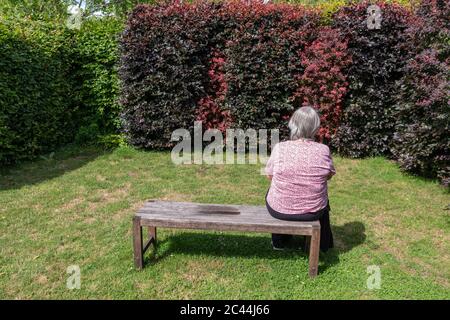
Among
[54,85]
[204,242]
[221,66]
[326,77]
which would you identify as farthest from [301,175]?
[54,85]

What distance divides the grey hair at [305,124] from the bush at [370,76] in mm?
A: 3875

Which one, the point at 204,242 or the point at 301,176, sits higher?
the point at 301,176

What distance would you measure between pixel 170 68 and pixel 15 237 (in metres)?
4.39

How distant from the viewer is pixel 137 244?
12.0 feet

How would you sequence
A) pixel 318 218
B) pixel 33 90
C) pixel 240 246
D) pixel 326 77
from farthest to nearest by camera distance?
pixel 33 90 → pixel 326 77 → pixel 240 246 → pixel 318 218

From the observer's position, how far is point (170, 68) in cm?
757

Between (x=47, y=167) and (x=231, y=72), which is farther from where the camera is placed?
(x=231, y=72)

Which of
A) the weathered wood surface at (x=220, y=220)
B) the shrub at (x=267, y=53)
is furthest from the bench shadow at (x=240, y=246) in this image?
the shrub at (x=267, y=53)

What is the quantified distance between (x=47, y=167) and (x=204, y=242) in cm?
414

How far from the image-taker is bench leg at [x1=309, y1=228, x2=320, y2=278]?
3458mm

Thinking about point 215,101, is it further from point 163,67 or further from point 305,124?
point 305,124

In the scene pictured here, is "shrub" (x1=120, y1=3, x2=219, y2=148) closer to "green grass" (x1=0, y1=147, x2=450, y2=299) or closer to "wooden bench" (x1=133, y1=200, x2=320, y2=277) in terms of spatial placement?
"green grass" (x1=0, y1=147, x2=450, y2=299)

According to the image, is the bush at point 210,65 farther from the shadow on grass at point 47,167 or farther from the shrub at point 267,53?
the shadow on grass at point 47,167
